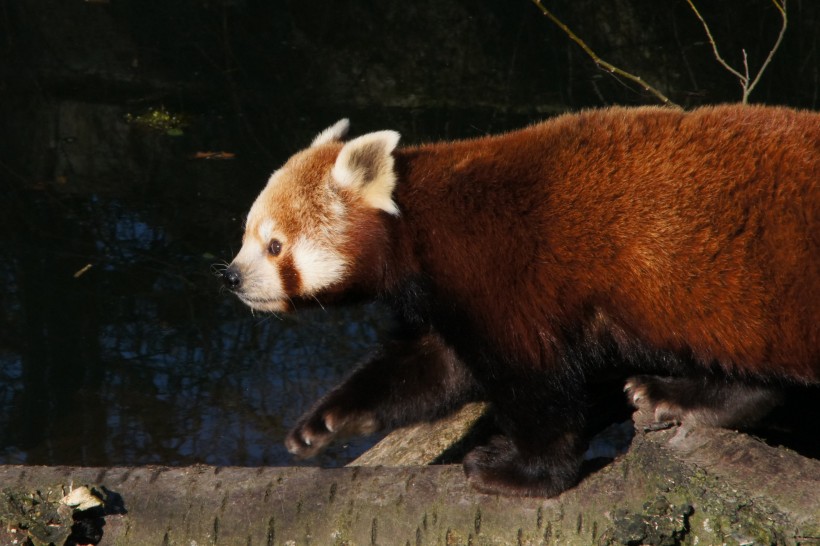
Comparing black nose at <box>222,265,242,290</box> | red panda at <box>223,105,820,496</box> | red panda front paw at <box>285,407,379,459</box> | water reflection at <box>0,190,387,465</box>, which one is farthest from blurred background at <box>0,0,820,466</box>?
red panda at <box>223,105,820,496</box>

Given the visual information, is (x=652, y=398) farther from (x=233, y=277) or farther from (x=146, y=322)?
(x=146, y=322)

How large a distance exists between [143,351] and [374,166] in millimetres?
2879

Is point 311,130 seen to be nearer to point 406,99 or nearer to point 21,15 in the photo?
point 406,99

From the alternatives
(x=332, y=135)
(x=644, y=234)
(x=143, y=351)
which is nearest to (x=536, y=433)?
(x=644, y=234)

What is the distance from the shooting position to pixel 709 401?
3709mm

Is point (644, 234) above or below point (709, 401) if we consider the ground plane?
above

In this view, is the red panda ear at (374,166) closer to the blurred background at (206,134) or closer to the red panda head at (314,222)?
the red panda head at (314,222)

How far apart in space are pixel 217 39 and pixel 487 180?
7.52m

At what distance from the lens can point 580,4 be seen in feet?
36.8

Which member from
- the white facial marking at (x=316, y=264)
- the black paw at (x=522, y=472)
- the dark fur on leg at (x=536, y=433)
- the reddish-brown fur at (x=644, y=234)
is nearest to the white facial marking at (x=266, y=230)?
the white facial marking at (x=316, y=264)

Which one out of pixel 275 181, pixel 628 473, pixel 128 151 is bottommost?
pixel 128 151

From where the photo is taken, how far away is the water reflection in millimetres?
5277

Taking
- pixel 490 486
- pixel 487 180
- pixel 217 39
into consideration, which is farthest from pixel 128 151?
pixel 490 486

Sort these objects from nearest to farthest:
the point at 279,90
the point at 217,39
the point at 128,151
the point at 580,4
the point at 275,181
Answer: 1. the point at 275,181
2. the point at 128,151
3. the point at 279,90
4. the point at 217,39
5. the point at 580,4
